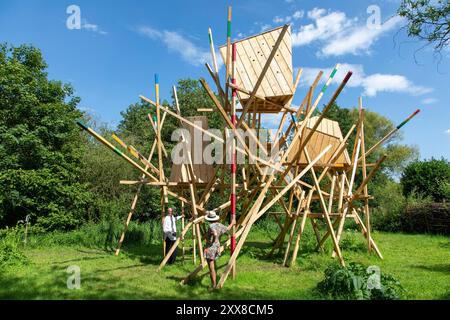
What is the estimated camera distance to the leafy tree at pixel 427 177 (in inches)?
747

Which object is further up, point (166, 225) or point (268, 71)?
point (268, 71)

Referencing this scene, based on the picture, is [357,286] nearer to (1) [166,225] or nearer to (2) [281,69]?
(2) [281,69]

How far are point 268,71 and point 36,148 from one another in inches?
427

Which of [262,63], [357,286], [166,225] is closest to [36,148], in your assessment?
[166,225]

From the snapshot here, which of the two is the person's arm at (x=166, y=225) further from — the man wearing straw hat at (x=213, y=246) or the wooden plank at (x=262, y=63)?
the wooden plank at (x=262, y=63)

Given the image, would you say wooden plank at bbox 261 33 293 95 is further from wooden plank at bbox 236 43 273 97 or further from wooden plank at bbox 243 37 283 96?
Answer: wooden plank at bbox 236 43 273 97

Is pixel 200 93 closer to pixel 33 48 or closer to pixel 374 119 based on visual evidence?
pixel 33 48

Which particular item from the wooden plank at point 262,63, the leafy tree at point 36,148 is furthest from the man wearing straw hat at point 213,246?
the leafy tree at point 36,148

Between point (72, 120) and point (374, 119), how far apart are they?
29.4 m

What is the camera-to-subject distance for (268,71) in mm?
7840

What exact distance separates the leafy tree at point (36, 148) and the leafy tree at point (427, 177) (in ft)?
55.1

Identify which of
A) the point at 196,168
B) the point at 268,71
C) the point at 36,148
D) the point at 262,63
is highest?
the point at 262,63

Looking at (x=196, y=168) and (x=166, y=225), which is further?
(x=196, y=168)

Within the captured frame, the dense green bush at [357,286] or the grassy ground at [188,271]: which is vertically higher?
the dense green bush at [357,286]
